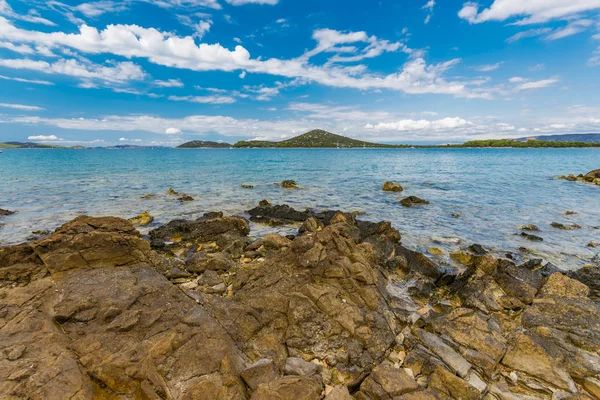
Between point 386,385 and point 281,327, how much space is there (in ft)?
10.6

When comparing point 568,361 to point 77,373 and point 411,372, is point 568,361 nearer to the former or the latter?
point 411,372

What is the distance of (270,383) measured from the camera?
5809 millimetres

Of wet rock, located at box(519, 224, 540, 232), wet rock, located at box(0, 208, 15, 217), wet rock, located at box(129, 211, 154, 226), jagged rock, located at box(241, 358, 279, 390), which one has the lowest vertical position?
wet rock, located at box(519, 224, 540, 232)

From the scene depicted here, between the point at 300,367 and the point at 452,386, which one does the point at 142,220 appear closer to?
the point at 300,367

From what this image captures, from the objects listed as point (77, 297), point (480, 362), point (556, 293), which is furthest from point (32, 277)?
point (556, 293)

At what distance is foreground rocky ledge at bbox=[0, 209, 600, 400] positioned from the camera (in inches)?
235

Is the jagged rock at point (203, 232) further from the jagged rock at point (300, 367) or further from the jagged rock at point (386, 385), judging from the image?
the jagged rock at point (386, 385)

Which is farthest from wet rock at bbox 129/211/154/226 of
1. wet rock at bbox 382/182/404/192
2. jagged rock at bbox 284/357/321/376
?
wet rock at bbox 382/182/404/192

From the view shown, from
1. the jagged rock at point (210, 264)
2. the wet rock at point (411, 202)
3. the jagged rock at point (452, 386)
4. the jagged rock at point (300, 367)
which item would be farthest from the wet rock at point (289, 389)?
the wet rock at point (411, 202)

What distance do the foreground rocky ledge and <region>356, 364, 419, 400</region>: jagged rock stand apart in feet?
0.09

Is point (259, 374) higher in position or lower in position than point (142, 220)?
higher

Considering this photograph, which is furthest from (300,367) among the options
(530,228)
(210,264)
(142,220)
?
(530,228)

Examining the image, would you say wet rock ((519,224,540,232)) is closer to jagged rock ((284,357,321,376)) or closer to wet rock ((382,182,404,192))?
wet rock ((382,182,404,192))

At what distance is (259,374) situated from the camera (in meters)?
6.29
